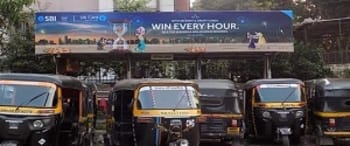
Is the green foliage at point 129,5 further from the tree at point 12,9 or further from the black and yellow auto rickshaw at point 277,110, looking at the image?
the black and yellow auto rickshaw at point 277,110

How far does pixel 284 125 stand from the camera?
822 inches

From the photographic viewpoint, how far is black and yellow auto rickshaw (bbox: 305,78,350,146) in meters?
20.1

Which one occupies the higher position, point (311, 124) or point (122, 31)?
point (122, 31)

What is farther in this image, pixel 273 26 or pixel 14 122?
pixel 273 26

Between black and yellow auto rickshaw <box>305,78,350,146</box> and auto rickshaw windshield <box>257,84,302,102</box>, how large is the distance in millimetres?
703

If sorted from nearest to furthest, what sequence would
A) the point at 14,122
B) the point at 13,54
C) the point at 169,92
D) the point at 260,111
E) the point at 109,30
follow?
the point at 14,122 < the point at 169,92 < the point at 260,111 < the point at 109,30 < the point at 13,54

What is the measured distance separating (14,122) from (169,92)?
3.80 metres

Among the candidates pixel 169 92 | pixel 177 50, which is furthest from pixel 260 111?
pixel 177 50

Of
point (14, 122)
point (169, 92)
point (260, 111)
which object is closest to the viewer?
point (14, 122)

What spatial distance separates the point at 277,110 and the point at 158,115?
650 centimetres

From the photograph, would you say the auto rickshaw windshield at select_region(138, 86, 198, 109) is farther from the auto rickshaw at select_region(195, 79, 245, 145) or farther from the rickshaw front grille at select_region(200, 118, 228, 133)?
the rickshaw front grille at select_region(200, 118, 228, 133)

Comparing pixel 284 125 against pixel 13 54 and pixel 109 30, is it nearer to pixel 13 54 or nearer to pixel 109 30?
pixel 109 30

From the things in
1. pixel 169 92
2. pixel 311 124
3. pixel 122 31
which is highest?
pixel 122 31

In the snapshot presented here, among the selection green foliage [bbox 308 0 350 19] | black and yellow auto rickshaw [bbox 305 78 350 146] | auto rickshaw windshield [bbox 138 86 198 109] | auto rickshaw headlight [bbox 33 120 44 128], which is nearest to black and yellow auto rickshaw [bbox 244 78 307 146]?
black and yellow auto rickshaw [bbox 305 78 350 146]
